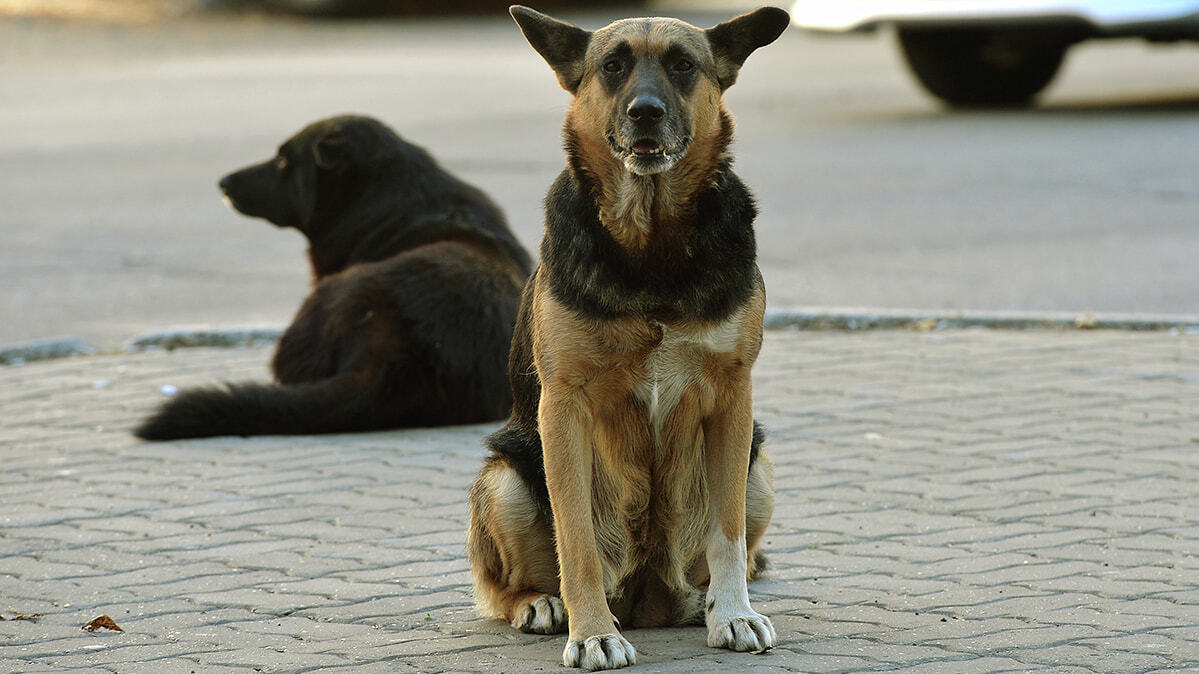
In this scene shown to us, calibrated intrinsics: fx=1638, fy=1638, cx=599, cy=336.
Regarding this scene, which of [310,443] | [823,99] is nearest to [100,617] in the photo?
[310,443]

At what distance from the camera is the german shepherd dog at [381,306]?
6555mm

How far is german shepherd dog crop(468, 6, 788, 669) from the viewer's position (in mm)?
4098

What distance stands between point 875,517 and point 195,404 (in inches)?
108

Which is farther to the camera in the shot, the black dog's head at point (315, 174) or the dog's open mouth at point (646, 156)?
the black dog's head at point (315, 174)

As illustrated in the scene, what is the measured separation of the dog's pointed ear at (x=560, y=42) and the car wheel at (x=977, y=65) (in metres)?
11.8

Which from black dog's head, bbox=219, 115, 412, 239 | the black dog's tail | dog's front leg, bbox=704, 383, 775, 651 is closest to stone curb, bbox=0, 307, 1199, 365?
A: black dog's head, bbox=219, 115, 412, 239

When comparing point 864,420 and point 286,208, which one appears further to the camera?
point 286,208

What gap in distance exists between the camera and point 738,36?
14.8ft

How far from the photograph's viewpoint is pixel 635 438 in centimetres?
422

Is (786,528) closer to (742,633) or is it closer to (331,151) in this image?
(742,633)

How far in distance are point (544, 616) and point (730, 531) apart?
0.56 m

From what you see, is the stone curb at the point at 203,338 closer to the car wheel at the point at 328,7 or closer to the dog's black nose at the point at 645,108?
the dog's black nose at the point at 645,108

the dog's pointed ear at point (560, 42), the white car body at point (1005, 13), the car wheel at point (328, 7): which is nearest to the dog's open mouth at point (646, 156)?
the dog's pointed ear at point (560, 42)

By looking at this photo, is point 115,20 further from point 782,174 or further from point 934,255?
point 934,255
